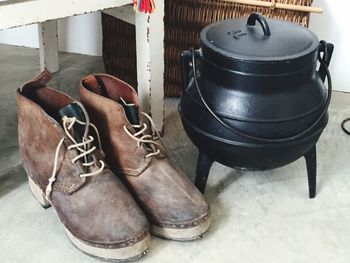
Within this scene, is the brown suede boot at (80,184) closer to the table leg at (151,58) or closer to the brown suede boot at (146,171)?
the brown suede boot at (146,171)

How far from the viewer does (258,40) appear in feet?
2.91

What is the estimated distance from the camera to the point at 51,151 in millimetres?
872

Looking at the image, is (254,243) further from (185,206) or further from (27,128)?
(27,128)

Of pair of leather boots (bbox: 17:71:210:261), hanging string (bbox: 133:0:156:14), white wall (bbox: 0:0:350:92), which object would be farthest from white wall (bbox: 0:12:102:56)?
pair of leather boots (bbox: 17:71:210:261)

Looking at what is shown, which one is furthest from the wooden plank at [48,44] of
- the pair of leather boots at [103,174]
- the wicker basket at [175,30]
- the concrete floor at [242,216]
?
the pair of leather boots at [103,174]

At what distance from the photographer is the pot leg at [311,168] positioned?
38.3 inches

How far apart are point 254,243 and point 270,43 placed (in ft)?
1.12

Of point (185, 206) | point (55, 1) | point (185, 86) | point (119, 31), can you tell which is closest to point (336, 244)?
point (185, 206)

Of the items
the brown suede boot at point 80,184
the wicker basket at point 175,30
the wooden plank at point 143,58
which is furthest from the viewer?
the wicker basket at point 175,30

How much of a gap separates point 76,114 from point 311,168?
447 millimetres

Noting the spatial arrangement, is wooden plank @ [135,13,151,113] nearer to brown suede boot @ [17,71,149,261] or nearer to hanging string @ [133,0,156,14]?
hanging string @ [133,0,156,14]

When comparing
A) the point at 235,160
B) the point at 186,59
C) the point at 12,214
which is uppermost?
the point at 186,59

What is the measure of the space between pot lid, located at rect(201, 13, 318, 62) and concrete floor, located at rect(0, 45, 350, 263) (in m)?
0.30

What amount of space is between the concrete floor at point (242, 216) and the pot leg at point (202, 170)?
5cm
